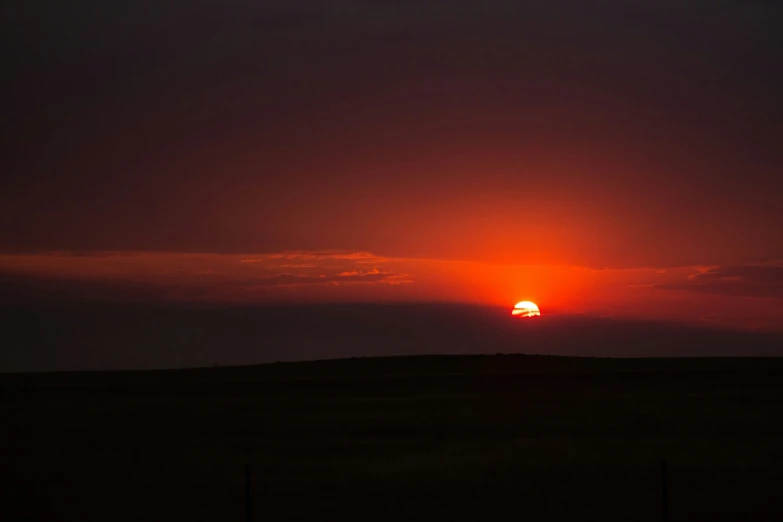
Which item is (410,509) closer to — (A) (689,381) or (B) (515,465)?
(B) (515,465)

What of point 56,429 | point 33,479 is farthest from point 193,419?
point 33,479

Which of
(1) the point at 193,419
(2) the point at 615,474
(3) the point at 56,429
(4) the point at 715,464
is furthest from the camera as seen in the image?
(1) the point at 193,419

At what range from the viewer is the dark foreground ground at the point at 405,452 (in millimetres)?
16484

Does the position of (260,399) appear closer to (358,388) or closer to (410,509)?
(358,388)

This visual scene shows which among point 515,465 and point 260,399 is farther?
point 260,399

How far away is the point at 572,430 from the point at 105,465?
1425 cm

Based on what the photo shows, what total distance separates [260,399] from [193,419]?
29.4ft

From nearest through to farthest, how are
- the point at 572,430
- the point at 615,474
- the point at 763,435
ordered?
the point at 615,474, the point at 763,435, the point at 572,430

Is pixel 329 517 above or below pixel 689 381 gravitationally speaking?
below

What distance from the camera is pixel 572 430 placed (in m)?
27.3

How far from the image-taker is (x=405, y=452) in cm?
2353

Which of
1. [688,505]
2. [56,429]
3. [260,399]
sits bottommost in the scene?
[688,505]

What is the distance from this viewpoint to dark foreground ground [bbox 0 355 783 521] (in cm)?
1648

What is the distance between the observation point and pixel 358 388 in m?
47.9
